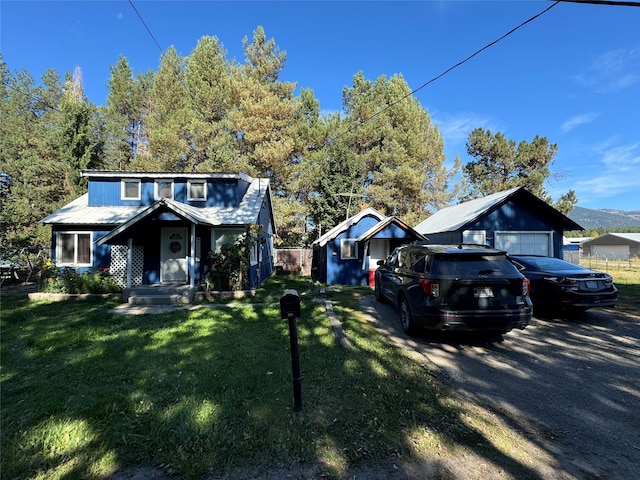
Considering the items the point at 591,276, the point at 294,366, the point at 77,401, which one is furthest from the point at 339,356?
the point at 591,276

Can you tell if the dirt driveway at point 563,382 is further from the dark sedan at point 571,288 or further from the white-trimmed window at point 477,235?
the white-trimmed window at point 477,235

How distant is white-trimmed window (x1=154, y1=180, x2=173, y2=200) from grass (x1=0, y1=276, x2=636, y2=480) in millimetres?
9638

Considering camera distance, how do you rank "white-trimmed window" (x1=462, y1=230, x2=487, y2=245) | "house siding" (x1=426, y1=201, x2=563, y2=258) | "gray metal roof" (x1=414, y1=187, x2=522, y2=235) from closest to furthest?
"gray metal roof" (x1=414, y1=187, x2=522, y2=235)
"white-trimmed window" (x1=462, y1=230, x2=487, y2=245)
"house siding" (x1=426, y1=201, x2=563, y2=258)

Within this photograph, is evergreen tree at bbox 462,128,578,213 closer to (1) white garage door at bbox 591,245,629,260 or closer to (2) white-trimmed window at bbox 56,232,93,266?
(2) white-trimmed window at bbox 56,232,93,266

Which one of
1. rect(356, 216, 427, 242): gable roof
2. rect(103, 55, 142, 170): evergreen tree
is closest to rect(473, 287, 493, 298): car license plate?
rect(356, 216, 427, 242): gable roof

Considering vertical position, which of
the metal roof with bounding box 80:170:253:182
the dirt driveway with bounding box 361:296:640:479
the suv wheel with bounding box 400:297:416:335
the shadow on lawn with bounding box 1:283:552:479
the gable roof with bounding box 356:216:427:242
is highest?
the metal roof with bounding box 80:170:253:182

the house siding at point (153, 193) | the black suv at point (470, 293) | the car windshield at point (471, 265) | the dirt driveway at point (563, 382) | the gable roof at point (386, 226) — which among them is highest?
the house siding at point (153, 193)

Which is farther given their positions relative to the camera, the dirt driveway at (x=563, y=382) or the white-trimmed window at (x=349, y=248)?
the white-trimmed window at (x=349, y=248)

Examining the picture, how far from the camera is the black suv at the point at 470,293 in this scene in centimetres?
514

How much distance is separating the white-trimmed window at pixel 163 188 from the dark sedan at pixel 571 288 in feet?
47.2

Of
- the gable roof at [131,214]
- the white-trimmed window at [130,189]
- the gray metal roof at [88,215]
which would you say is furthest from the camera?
the white-trimmed window at [130,189]

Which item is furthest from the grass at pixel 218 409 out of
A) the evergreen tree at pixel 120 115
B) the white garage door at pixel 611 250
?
the white garage door at pixel 611 250

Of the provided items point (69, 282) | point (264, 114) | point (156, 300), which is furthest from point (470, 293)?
point (264, 114)

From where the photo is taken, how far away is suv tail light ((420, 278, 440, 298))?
17.2ft
